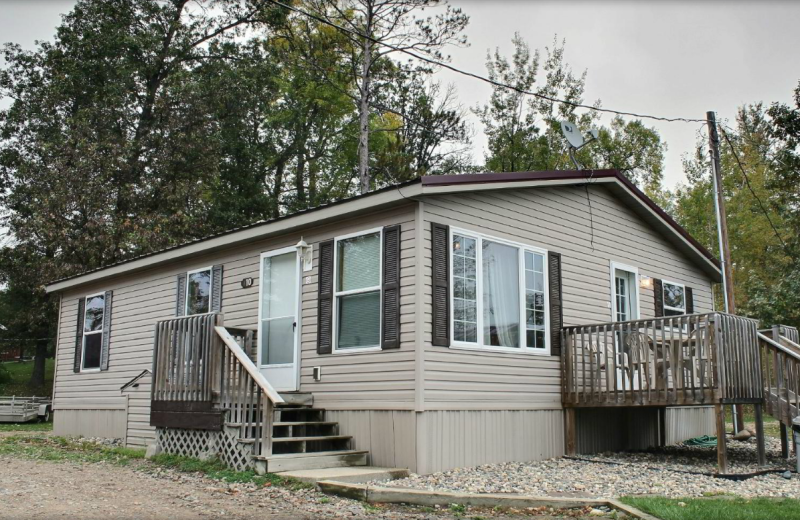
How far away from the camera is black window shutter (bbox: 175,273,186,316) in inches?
474

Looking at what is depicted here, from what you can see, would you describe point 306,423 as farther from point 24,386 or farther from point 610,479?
point 24,386

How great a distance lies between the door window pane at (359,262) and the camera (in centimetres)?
909

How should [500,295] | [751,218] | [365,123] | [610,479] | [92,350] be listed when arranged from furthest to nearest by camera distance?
1. [751,218]
2. [365,123]
3. [92,350]
4. [500,295]
5. [610,479]

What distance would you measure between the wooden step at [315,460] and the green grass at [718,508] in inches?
126

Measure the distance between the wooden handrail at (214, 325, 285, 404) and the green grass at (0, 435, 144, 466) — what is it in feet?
7.55

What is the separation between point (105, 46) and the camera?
81.4 ft

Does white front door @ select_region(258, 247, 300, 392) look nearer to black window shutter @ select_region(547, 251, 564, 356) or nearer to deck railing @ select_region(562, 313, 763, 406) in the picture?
black window shutter @ select_region(547, 251, 564, 356)

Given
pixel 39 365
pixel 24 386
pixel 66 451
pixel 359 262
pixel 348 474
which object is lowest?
pixel 66 451

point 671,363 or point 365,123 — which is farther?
point 365,123

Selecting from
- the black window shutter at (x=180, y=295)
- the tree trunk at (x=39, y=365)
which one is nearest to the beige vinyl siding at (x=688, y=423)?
the black window shutter at (x=180, y=295)

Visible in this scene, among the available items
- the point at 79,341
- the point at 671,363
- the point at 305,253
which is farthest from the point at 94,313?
the point at 671,363

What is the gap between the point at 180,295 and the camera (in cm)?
1212

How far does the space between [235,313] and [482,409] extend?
13.5 feet

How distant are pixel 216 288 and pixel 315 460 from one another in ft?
13.4
